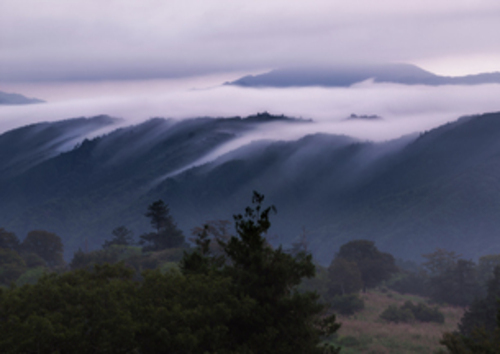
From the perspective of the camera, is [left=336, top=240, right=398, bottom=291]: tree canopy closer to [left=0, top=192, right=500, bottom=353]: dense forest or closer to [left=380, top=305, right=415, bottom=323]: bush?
[left=380, top=305, right=415, bottom=323]: bush

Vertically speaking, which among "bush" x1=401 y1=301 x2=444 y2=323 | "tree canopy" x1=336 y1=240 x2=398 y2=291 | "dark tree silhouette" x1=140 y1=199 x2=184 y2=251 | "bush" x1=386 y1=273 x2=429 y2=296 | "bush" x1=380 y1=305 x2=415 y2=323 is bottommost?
"bush" x1=386 y1=273 x2=429 y2=296

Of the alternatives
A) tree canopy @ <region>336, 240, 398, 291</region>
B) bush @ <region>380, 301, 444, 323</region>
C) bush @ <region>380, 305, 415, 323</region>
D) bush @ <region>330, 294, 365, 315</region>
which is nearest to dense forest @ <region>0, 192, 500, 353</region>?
bush @ <region>380, 305, 415, 323</region>

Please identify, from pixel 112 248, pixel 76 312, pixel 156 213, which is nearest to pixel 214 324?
pixel 76 312

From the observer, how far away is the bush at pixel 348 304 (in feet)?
207

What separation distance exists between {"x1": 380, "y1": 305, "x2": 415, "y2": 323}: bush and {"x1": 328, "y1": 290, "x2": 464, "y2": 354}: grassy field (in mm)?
709

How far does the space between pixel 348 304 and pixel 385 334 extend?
13.0 m

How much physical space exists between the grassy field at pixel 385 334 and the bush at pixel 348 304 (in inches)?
36.6

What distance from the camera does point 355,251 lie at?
8506cm

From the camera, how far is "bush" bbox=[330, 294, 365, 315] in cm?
6312

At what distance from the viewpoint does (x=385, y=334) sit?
165ft

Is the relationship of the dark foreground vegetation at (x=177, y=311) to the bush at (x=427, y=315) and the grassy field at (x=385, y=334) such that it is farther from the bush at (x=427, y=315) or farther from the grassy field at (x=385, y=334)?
the bush at (x=427, y=315)

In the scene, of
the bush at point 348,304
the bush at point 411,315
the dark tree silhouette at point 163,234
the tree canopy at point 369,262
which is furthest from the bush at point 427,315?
the dark tree silhouette at point 163,234

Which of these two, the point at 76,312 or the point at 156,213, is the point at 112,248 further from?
the point at 76,312

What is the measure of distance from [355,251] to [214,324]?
67477mm
